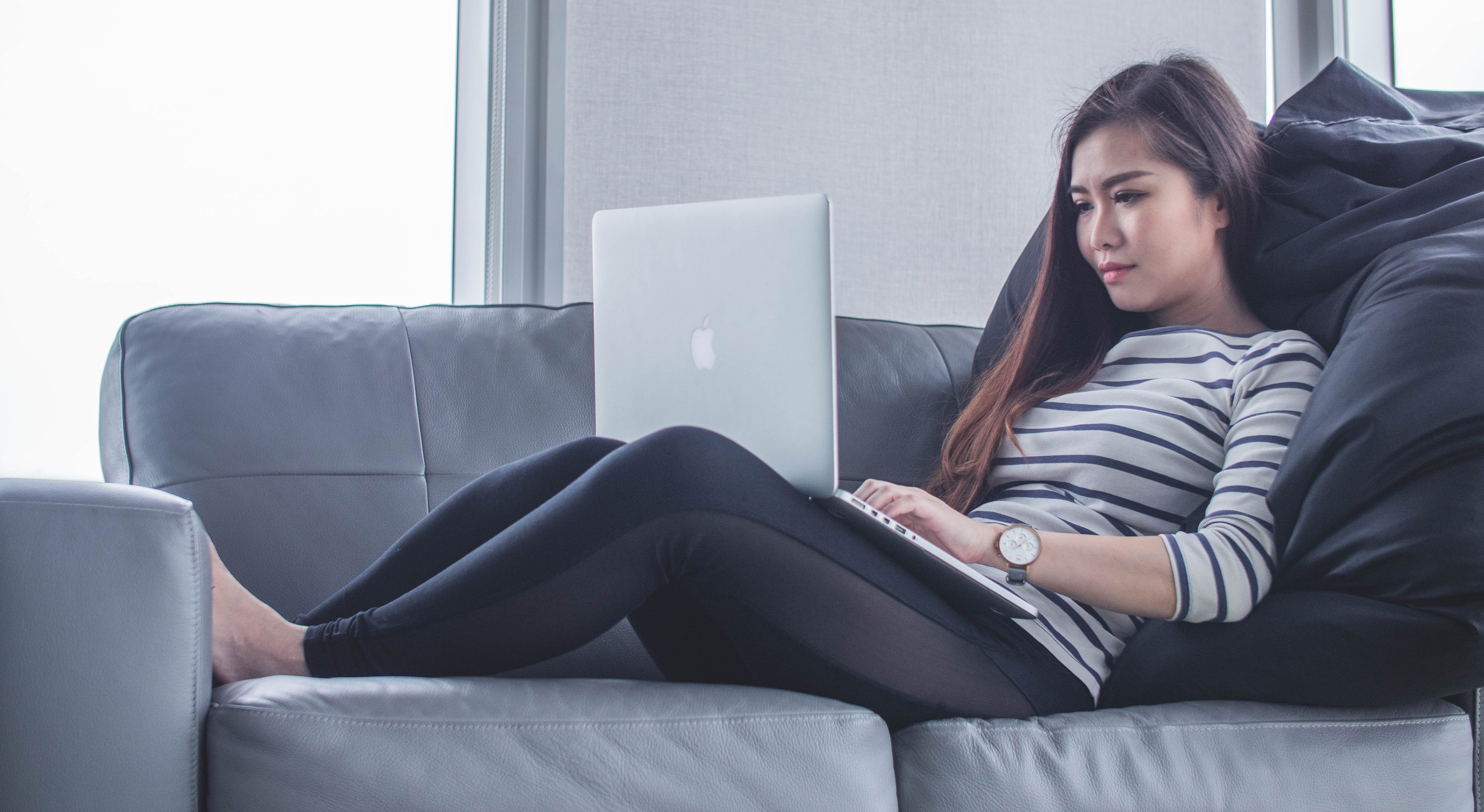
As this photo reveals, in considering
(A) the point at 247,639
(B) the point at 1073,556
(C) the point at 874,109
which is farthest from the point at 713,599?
(C) the point at 874,109

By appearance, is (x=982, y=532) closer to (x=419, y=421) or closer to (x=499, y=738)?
(x=499, y=738)

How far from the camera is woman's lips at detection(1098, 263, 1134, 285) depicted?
1299mm

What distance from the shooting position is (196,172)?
71.4 inches

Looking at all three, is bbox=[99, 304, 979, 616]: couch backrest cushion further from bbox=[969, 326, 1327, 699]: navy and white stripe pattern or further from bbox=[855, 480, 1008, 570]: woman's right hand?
bbox=[855, 480, 1008, 570]: woman's right hand

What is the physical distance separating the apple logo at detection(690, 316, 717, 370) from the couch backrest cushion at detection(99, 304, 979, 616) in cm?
54

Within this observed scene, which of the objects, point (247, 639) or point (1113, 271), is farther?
point (1113, 271)

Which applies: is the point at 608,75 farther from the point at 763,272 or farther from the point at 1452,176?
the point at 1452,176

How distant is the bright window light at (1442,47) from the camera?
2289 millimetres

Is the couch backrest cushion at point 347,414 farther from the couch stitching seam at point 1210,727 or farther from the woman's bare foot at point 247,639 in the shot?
the couch stitching seam at point 1210,727

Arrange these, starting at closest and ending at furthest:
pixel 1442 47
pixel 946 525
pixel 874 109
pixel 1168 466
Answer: pixel 946 525 < pixel 1168 466 < pixel 874 109 < pixel 1442 47

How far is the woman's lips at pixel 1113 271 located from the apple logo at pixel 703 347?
0.65 m

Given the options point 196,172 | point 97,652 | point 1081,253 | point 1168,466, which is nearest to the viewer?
point 97,652

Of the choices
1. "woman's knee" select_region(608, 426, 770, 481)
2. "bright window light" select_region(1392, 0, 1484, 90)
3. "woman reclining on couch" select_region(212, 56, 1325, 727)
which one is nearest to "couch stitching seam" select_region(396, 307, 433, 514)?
"woman reclining on couch" select_region(212, 56, 1325, 727)

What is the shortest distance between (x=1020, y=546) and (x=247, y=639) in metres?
0.78
